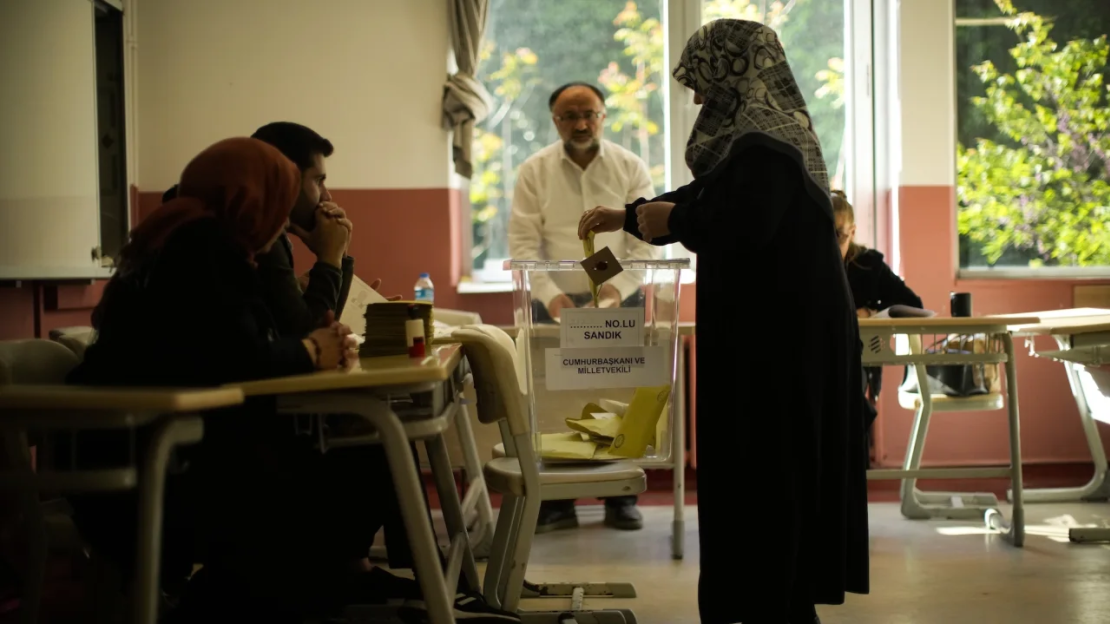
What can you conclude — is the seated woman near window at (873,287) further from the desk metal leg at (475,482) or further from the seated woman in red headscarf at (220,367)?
the seated woman in red headscarf at (220,367)

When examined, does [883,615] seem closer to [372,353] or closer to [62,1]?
[372,353]

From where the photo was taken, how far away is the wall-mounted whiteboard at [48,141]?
3.08 metres

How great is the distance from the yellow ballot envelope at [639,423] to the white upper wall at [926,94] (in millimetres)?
2810

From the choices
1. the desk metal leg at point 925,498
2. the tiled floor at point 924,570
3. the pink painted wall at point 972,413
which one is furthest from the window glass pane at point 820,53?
the tiled floor at point 924,570

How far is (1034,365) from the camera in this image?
185 inches

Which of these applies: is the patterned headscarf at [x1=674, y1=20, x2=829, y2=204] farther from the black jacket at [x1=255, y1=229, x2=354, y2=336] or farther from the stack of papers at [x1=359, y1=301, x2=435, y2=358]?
the black jacket at [x1=255, y1=229, x2=354, y2=336]

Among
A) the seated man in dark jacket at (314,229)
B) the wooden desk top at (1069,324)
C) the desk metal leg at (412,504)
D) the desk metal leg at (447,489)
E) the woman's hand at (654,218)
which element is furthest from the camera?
the wooden desk top at (1069,324)

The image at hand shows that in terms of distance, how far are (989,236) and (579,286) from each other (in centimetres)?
315

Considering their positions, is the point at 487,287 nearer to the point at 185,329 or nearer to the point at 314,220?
the point at 314,220

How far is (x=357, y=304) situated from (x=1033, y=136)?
356cm

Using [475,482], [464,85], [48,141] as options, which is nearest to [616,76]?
[464,85]

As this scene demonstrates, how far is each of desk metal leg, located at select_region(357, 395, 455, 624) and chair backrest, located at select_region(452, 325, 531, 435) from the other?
420 mm

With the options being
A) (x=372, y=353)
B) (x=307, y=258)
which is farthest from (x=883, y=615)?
(x=307, y=258)

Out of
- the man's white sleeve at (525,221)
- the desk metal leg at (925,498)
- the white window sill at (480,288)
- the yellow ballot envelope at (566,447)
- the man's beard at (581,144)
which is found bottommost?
the desk metal leg at (925,498)
